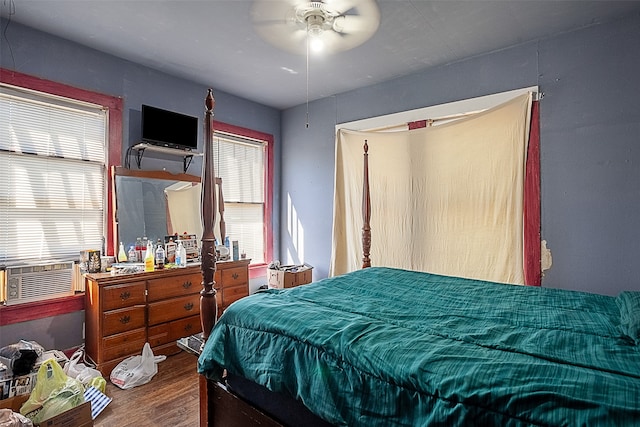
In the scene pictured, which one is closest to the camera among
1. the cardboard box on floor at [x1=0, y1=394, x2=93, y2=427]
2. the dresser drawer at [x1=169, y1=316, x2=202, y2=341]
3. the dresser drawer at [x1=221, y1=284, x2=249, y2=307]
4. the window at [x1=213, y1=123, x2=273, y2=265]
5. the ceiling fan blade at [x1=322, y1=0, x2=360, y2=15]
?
the cardboard box on floor at [x1=0, y1=394, x2=93, y2=427]

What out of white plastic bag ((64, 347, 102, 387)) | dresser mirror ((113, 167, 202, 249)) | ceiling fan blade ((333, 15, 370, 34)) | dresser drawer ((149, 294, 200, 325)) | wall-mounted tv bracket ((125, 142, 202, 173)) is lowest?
white plastic bag ((64, 347, 102, 387))

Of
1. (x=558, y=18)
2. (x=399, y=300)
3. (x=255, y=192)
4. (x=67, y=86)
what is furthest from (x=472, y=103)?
(x=67, y=86)

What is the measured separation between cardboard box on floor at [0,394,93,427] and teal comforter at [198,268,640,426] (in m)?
0.98

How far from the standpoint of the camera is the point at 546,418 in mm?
777

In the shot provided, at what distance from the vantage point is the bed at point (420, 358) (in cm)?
83

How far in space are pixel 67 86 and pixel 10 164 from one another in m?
0.75

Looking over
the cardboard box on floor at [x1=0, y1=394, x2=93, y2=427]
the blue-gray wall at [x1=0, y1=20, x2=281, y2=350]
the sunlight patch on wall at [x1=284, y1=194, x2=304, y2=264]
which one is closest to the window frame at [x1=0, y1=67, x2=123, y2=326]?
the blue-gray wall at [x1=0, y1=20, x2=281, y2=350]

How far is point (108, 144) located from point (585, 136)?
3921 millimetres

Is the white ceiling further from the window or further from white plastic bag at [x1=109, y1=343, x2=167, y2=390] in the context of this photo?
white plastic bag at [x1=109, y1=343, x2=167, y2=390]

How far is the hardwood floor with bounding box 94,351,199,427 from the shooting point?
2.00 m

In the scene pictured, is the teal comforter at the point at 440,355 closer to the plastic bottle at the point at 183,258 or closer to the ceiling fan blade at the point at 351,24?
the plastic bottle at the point at 183,258

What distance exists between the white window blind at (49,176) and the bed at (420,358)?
1854mm

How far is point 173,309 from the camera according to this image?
2957 mm

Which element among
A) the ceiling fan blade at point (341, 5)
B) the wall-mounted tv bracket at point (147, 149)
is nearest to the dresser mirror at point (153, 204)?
the wall-mounted tv bracket at point (147, 149)
